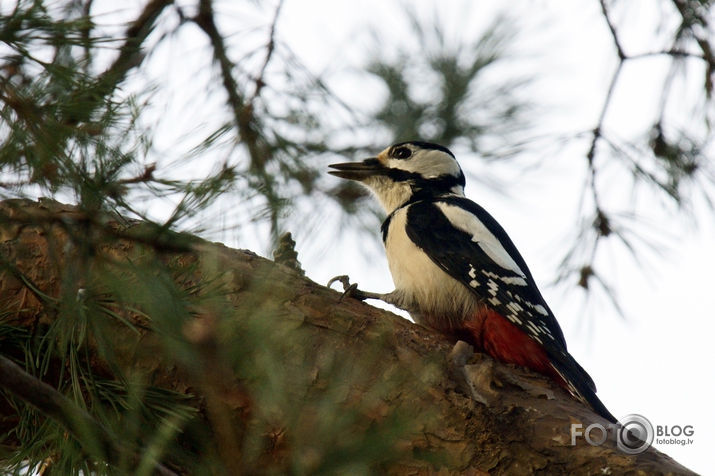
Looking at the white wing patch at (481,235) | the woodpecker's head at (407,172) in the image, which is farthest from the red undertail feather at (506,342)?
the woodpecker's head at (407,172)

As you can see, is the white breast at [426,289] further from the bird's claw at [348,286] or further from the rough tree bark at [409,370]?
the rough tree bark at [409,370]

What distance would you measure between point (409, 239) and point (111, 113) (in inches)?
61.3

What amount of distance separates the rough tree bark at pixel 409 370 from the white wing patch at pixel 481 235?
2.42 feet

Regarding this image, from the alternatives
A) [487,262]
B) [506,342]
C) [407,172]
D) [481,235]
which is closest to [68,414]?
[506,342]

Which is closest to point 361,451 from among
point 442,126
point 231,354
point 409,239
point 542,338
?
point 231,354

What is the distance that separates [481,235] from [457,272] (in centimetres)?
25

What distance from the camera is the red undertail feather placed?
2.58 m

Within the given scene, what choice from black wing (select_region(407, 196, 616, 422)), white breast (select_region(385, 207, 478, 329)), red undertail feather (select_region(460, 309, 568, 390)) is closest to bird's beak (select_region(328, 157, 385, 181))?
black wing (select_region(407, 196, 616, 422))

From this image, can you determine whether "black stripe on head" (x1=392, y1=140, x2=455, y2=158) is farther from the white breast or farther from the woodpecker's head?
the white breast

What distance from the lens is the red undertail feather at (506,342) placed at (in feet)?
8.46

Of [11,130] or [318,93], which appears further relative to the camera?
[318,93]

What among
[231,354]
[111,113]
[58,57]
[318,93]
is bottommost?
[231,354]

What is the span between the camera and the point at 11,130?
146 centimetres

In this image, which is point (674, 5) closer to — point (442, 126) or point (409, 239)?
point (442, 126)
